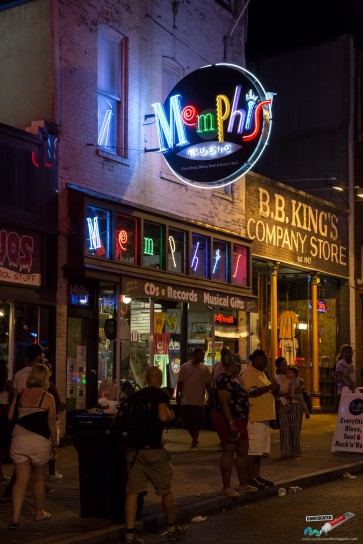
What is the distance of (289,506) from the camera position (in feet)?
35.0

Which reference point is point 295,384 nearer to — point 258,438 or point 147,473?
point 258,438

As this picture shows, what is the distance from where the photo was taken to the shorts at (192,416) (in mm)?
15656

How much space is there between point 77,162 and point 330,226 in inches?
449

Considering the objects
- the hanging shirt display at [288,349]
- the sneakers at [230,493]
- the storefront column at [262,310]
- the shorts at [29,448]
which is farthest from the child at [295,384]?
the hanging shirt display at [288,349]

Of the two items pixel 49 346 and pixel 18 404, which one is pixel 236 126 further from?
pixel 18 404

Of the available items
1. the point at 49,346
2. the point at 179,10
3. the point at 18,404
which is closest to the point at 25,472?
the point at 18,404

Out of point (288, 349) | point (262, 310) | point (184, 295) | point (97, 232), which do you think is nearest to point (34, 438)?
point (97, 232)

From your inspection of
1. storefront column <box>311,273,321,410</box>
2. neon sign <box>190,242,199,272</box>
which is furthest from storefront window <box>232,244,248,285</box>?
storefront column <box>311,273,321,410</box>

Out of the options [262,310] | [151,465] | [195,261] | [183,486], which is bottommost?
[183,486]

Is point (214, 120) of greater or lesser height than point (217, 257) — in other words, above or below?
above

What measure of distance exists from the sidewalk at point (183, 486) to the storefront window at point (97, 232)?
334 centimetres

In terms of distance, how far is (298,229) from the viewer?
2359 cm

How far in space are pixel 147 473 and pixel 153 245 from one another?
9.52 meters

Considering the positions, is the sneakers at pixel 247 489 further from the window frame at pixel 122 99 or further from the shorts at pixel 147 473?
the window frame at pixel 122 99
